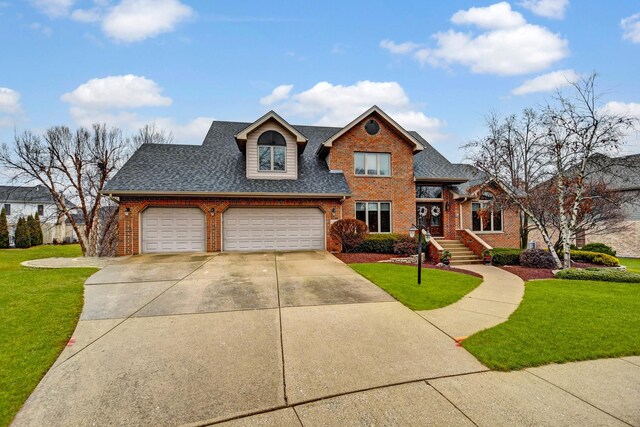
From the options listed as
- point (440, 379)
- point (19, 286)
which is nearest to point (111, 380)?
point (440, 379)

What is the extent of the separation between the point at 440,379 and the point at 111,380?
4130 millimetres

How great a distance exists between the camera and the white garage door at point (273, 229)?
46.5 feet

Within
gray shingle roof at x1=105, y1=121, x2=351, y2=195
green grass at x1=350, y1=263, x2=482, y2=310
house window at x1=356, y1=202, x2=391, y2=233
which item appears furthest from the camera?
house window at x1=356, y1=202, x2=391, y2=233

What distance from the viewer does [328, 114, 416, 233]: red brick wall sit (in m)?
15.8

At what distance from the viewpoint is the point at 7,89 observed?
52.6 ft

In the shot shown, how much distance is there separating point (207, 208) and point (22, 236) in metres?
28.6

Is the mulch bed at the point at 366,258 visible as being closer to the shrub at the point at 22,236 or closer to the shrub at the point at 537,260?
the shrub at the point at 537,260

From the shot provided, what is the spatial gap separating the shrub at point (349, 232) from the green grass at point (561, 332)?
7458 mm

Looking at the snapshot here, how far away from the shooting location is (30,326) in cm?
498

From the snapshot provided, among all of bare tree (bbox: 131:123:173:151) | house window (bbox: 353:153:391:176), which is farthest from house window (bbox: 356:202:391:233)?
bare tree (bbox: 131:123:173:151)

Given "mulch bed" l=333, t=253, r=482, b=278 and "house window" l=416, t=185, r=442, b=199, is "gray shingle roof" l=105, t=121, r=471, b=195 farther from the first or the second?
"mulch bed" l=333, t=253, r=482, b=278

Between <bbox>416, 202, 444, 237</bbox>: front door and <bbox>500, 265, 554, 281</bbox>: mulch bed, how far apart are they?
15.2 feet

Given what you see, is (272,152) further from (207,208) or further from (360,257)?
(360,257)

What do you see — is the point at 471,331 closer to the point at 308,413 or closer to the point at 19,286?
the point at 308,413
